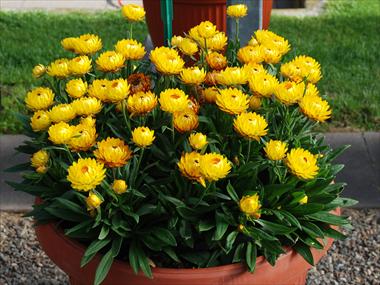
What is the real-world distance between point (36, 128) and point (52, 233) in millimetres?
262

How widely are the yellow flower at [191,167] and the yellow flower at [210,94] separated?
0.82 feet

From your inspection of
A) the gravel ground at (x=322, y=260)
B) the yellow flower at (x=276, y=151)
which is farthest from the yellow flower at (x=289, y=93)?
the gravel ground at (x=322, y=260)

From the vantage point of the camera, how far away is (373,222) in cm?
320

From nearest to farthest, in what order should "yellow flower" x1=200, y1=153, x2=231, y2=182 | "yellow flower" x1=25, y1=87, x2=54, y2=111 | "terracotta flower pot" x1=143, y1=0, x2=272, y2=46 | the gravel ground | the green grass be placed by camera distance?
"yellow flower" x1=200, y1=153, x2=231, y2=182, "yellow flower" x1=25, y1=87, x2=54, y2=111, the gravel ground, "terracotta flower pot" x1=143, y1=0, x2=272, y2=46, the green grass

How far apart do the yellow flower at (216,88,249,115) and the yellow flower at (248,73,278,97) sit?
0.22 ft

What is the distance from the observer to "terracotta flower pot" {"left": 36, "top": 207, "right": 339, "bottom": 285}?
161 centimetres

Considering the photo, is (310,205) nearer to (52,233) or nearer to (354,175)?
(52,233)

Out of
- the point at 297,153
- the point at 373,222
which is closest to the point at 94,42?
the point at 297,153

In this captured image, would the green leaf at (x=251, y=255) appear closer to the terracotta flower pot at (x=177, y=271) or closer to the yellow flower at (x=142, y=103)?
the terracotta flower pot at (x=177, y=271)

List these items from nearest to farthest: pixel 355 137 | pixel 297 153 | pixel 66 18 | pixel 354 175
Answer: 1. pixel 297 153
2. pixel 354 175
3. pixel 355 137
4. pixel 66 18

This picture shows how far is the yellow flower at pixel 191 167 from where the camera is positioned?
1.55 metres

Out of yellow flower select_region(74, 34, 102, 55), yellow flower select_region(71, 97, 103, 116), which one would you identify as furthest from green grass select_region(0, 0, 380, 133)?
yellow flower select_region(71, 97, 103, 116)

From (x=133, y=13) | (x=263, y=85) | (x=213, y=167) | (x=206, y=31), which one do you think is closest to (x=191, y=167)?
(x=213, y=167)

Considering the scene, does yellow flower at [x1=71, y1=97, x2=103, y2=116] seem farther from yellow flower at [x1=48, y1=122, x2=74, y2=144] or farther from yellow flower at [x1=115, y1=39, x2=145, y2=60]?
yellow flower at [x1=115, y1=39, x2=145, y2=60]
